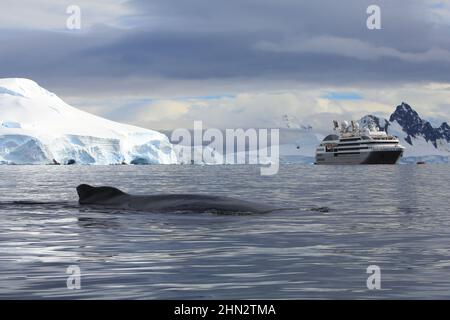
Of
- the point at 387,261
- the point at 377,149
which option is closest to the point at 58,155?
the point at 377,149

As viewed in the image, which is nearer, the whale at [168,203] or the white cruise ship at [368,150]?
the whale at [168,203]

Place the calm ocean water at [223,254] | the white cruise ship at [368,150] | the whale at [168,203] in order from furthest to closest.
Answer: the white cruise ship at [368,150] → the whale at [168,203] → the calm ocean water at [223,254]

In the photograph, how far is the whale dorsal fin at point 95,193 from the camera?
2742 cm

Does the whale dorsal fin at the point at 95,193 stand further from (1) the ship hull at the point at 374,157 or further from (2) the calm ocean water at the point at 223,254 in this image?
(1) the ship hull at the point at 374,157

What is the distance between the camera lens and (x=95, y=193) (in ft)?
91.3

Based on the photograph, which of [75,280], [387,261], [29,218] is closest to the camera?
[75,280]

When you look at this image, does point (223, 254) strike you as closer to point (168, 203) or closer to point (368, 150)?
point (168, 203)

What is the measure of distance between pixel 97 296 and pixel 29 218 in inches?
520

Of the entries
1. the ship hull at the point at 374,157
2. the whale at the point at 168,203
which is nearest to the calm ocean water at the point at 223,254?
the whale at the point at 168,203
